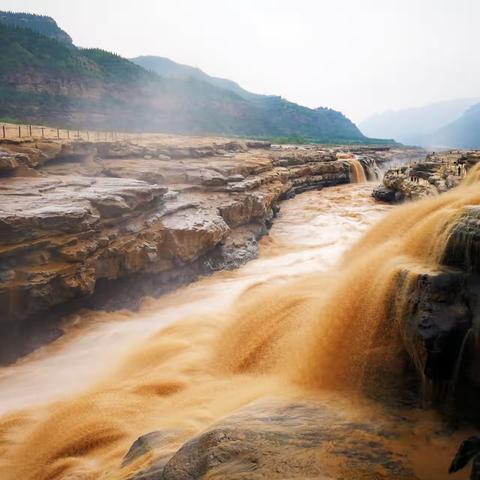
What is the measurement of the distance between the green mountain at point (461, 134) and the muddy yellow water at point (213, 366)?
5582 inches

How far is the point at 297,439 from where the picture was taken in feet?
11.7

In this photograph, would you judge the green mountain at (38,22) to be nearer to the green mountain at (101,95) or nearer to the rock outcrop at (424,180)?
the green mountain at (101,95)

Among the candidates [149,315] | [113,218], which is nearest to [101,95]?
[113,218]

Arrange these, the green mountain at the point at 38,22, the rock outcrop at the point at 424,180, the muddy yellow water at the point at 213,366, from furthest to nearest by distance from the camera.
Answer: the green mountain at the point at 38,22
the rock outcrop at the point at 424,180
the muddy yellow water at the point at 213,366

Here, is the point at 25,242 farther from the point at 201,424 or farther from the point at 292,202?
the point at 292,202

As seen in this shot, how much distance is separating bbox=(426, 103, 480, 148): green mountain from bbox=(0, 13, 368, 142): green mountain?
66.9 meters

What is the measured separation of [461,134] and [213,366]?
6666 inches

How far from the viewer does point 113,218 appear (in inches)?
372

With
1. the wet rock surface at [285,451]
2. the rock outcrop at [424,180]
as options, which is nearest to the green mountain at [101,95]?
the rock outcrop at [424,180]

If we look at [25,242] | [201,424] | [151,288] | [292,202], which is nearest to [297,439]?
[201,424]

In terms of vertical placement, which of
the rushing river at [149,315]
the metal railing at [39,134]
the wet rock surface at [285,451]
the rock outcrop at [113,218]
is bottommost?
the rushing river at [149,315]

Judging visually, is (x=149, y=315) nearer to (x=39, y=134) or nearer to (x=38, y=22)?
(x=39, y=134)

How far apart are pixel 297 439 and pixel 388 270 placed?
2.23 meters

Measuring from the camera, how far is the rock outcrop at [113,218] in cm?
766
